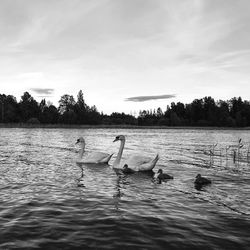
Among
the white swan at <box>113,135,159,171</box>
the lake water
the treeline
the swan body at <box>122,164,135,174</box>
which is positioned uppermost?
the treeline

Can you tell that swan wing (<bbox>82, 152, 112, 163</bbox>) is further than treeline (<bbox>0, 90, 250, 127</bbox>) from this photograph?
No

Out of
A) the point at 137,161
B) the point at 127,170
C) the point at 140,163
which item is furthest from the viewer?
the point at 137,161

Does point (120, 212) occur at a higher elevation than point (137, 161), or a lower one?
lower

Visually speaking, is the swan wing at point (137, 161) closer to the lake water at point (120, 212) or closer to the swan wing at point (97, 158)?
the lake water at point (120, 212)

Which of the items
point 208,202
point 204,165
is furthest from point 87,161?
point 208,202

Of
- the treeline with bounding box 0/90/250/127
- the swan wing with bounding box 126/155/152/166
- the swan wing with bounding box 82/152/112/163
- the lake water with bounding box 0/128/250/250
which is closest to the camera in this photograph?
the lake water with bounding box 0/128/250/250

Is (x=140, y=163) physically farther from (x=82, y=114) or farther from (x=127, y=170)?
(x=82, y=114)

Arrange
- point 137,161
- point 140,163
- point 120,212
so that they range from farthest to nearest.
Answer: point 137,161, point 140,163, point 120,212

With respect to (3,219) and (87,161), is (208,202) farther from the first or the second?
(87,161)

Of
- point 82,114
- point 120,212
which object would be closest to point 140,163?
point 120,212

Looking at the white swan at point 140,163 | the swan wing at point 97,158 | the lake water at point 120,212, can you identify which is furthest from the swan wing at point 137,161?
the swan wing at point 97,158

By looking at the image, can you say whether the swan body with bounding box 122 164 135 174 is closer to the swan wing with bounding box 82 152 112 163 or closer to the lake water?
the lake water

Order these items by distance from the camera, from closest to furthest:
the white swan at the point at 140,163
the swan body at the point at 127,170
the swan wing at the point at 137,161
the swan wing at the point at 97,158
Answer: the swan body at the point at 127,170 < the white swan at the point at 140,163 < the swan wing at the point at 137,161 < the swan wing at the point at 97,158

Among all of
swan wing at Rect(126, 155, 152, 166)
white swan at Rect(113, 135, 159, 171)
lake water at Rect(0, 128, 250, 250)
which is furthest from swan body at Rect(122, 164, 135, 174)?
lake water at Rect(0, 128, 250, 250)
